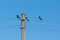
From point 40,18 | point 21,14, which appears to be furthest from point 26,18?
point 40,18

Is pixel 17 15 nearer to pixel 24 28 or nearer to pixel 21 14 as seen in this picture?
pixel 21 14

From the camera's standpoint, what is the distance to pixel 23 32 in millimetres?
25203

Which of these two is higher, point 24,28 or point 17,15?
point 17,15

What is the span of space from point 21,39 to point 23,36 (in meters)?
0.56

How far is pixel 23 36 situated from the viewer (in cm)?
2520

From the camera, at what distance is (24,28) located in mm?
25391

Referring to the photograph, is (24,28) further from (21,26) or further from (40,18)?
(40,18)

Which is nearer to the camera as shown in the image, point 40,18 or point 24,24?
point 24,24

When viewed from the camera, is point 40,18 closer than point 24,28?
No

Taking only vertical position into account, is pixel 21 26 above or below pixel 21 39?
above

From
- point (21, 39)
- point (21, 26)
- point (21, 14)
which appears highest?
point (21, 14)

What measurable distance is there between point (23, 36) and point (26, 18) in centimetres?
293

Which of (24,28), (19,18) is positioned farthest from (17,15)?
(24,28)

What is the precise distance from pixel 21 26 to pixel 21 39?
1916mm
